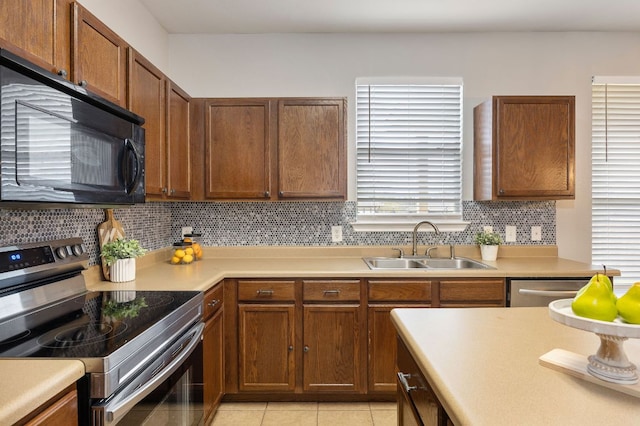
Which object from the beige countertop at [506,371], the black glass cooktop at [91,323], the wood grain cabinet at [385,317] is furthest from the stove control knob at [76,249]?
the wood grain cabinet at [385,317]

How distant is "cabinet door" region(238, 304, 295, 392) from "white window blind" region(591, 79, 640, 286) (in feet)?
8.38

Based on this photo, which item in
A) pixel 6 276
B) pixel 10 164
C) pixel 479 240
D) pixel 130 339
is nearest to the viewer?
pixel 10 164

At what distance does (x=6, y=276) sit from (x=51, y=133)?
0.60 m

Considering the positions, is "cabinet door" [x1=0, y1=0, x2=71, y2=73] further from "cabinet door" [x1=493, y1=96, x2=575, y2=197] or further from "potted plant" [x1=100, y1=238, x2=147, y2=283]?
"cabinet door" [x1=493, y1=96, x2=575, y2=197]

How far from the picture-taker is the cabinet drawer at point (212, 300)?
2183 mm

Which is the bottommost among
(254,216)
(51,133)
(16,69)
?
(254,216)

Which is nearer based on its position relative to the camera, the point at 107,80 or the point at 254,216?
the point at 107,80

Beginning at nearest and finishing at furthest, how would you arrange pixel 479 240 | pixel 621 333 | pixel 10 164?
pixel 621 333
pixel 10 164
pixel 479 240

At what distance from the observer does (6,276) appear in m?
1.50

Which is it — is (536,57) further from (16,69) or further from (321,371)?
(16,69)

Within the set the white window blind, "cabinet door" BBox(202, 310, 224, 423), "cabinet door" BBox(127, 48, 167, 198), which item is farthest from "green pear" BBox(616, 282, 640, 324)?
the white window blind

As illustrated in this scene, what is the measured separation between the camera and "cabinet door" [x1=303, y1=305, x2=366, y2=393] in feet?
8.51

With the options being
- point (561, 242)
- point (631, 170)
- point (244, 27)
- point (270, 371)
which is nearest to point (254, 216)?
point (270, 371)

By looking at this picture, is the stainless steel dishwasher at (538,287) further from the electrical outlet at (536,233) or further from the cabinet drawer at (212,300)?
the cabinet drawer at (212,300)
